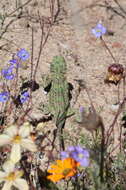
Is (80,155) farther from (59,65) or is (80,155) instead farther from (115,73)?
(115,73)

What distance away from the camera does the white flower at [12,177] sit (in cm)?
171

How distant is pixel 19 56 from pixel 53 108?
0.47 meters

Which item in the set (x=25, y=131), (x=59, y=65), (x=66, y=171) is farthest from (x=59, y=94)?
(x=25, y=131)

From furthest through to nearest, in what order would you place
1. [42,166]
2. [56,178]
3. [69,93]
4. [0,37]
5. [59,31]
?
[59,31]
[0,37]
[69,93]
[42,166]
[56,178]

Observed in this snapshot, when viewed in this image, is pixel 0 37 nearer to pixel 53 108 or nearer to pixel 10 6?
pixel 10 6

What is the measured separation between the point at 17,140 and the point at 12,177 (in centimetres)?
16

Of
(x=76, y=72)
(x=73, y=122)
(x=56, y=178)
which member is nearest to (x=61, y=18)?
(x=76, y=72)

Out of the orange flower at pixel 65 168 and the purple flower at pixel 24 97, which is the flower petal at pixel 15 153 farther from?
the purple flower at pixel 24 97

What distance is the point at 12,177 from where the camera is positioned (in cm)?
175

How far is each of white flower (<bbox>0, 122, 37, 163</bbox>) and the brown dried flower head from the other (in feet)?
6.06

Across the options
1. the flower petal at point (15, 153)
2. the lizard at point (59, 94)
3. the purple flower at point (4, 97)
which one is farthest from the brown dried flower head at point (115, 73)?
the flower petal at point (15, 153)

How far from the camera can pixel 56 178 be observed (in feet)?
6.55

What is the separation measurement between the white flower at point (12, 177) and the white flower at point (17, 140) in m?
0.05

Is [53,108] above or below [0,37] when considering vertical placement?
below
